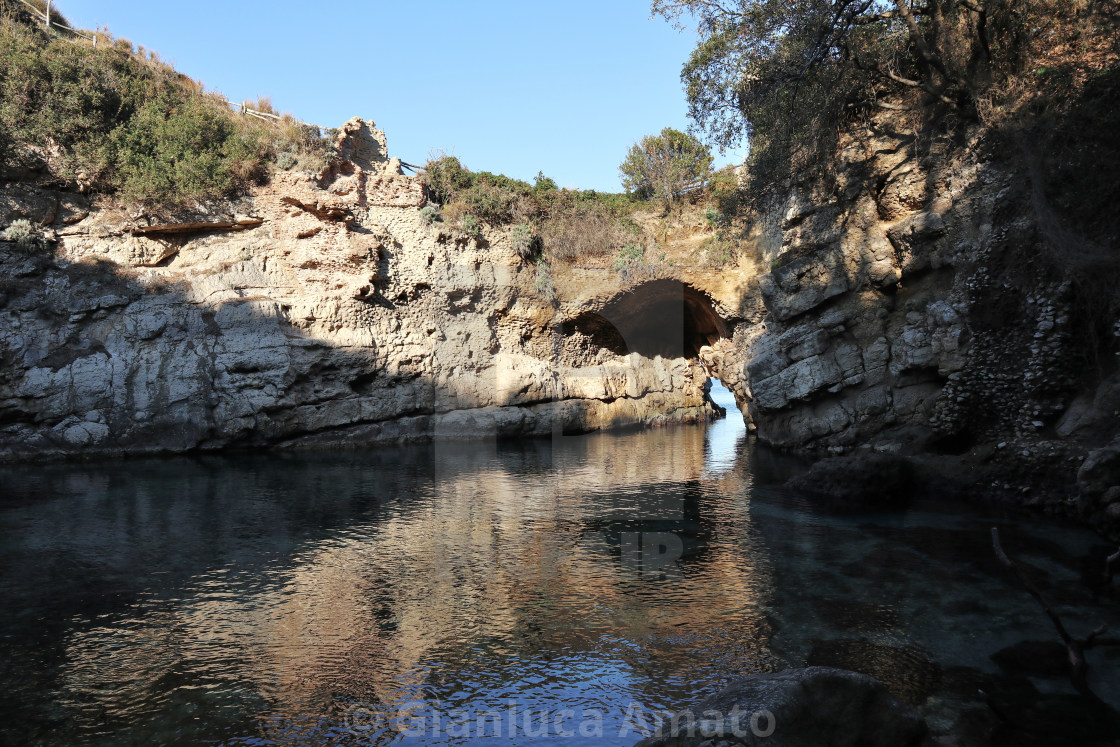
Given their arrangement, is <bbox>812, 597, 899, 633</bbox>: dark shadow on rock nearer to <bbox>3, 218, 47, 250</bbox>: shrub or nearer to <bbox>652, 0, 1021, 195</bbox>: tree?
<bbox>652, 0, 1021, 195</bbox>: tree

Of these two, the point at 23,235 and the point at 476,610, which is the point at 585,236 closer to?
the point at 23,235

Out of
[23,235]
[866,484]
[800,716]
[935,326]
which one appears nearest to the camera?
[800,716]

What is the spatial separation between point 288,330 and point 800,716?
24974 mm

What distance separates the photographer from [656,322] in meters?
36.9

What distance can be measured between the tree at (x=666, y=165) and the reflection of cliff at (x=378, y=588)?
66.1ft

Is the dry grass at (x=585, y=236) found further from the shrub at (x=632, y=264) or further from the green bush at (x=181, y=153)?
the green bush at (x=181, y=153)

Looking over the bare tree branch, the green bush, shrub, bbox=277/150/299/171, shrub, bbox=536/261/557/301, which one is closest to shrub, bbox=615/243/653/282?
shrub, bbox=536/261/557/301

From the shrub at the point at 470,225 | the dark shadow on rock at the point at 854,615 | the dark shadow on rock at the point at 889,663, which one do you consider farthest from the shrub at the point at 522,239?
the dark shadow on rock at the point at 889,663

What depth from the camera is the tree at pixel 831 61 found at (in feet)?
53.1

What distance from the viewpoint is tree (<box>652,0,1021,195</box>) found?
16.2 metres

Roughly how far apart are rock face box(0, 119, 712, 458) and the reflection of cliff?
6.88 metres

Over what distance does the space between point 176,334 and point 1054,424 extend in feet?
85.5

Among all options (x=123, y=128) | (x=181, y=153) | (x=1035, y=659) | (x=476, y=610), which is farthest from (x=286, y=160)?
(x=1035, y=659)

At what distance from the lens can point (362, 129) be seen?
99.0 feet
